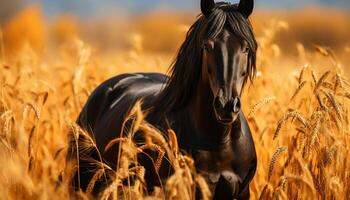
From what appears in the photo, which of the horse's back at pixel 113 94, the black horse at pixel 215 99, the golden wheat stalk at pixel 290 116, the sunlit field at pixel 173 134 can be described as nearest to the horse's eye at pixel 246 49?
the black horse at pixel 215 99

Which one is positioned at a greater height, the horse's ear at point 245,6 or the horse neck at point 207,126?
the horse's ear at point 245,6

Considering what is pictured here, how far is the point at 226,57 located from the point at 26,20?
94.5 ft

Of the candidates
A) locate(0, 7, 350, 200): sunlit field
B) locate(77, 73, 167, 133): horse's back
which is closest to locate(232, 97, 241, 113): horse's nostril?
locate(0, 7, 350, 200): sunlit field

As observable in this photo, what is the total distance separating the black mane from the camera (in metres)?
3.74

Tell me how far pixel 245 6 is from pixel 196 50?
0.33 meters

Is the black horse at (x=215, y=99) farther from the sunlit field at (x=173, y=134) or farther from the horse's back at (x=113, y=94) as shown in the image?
the horse's back at (x=113, y=94)

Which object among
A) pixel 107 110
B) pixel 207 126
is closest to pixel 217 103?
pixel 207 126

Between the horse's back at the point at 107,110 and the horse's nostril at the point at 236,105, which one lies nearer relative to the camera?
the horse's nostril at the point at 236,105

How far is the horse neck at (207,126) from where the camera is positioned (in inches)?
154

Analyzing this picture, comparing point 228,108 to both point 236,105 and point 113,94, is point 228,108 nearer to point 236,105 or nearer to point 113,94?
point 236,105

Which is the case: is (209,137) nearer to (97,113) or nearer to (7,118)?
(7,118)

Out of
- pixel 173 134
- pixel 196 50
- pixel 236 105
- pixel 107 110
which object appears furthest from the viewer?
pixel 107 110

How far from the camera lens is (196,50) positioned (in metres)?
3.88

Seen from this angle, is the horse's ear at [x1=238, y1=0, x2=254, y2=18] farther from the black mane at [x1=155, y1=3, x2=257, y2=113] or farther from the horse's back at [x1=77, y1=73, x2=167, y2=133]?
the horse's back at [x1=77, y1=73, x2=167, y2=133]
